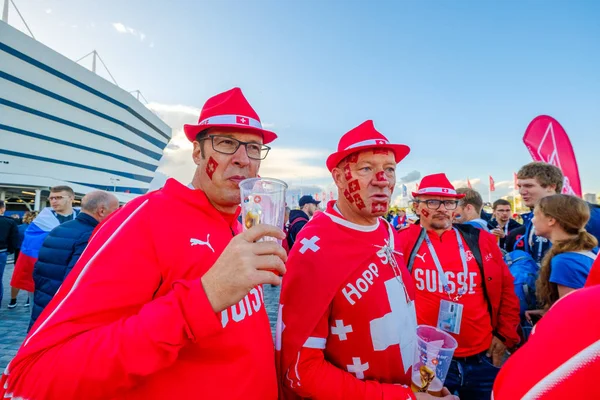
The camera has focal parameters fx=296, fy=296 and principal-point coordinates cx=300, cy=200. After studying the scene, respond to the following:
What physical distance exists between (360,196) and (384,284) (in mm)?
615

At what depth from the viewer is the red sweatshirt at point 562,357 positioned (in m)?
0.60

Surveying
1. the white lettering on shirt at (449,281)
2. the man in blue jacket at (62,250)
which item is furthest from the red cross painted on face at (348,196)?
the man in blue jacket at (62,250)

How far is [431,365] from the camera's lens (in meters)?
1.71

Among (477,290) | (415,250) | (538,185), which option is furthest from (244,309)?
(538,185)

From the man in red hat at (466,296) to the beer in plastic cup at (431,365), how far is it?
1.21 meters

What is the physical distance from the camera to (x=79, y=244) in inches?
140

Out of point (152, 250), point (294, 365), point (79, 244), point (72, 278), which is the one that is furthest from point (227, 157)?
point (79, 244)

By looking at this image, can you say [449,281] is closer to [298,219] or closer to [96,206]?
[298,219]

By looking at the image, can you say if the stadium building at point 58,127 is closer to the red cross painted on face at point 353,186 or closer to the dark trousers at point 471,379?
the red cross painted on face at point 353,186

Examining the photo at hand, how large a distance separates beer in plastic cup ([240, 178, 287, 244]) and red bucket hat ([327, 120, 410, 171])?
1.13 meters

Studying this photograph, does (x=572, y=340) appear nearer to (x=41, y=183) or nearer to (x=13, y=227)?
(x=13, y=227)

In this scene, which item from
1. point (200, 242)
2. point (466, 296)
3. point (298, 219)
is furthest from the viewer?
point (298, 219)

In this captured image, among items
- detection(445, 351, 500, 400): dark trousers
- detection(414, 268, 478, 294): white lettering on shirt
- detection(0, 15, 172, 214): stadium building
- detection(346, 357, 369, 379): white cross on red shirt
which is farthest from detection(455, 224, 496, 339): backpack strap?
detection(0, 15, 172, 214): stadium building

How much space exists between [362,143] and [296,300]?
1.16 metres
